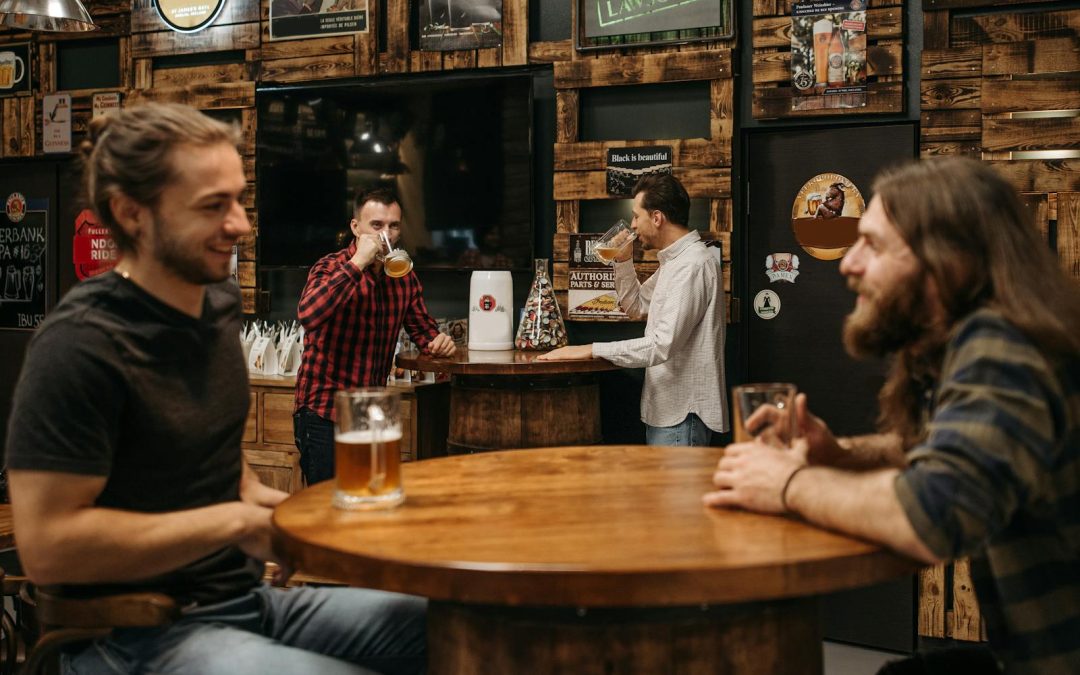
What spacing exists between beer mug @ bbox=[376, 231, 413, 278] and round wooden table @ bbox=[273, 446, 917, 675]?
227 cm

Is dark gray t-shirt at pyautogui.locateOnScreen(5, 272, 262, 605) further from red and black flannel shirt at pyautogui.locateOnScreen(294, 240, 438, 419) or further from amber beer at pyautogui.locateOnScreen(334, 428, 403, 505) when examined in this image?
red and black flannel shirt at pyautogui.locateOnScreen(294, 240, 438, 419)

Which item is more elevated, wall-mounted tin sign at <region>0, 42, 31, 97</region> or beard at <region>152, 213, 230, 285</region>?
wall-mounted tin sign at <region>0, 42, 31, 97</region>

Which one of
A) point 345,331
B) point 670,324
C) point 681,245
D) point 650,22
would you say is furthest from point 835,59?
point 345,331

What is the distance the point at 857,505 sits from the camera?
146 cm

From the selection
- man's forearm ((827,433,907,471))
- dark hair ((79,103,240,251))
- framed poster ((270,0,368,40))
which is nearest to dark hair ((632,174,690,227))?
framed poster ((270,0,368,40))

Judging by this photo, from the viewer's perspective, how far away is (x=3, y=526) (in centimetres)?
273

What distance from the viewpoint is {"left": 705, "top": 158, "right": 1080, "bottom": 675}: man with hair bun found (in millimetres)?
1398

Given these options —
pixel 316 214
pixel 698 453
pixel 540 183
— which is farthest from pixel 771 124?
pixel 698 453

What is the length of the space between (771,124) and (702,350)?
3.83 ft

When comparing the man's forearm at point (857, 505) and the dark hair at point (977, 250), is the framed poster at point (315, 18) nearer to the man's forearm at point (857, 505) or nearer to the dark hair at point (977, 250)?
the dark hair at point (977, 250)

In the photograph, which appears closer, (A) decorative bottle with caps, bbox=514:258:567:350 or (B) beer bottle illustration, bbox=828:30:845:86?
(B) beer bottle illustration, bbox=828:30:845:86

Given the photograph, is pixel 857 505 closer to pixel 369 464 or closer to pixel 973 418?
pixel 973 418

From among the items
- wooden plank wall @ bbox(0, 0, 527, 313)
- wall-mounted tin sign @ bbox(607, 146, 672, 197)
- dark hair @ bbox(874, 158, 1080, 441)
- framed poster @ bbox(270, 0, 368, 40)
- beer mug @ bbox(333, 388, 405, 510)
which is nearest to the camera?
dark hair @ bbox(874, 158, 1080, 441)

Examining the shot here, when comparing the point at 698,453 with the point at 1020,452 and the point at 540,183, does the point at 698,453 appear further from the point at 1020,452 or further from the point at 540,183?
the point at 540,183
